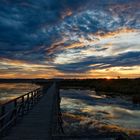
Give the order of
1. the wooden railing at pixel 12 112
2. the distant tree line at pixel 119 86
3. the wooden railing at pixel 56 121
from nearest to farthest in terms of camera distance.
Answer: the wooden railing at pixel 12 112, the wooden railing at pixel 56 121, the distant tree line at pixel 119 86

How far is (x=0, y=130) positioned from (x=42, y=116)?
6.80 meters

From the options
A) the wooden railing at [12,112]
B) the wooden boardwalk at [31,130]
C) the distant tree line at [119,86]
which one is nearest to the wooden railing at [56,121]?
the wooden boardwalk at [31,130]

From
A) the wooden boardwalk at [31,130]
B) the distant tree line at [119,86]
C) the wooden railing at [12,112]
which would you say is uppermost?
the distant tree line at [119,86]

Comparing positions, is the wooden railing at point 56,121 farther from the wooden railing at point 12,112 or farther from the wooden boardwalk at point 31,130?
the wooden railing at point 12,112

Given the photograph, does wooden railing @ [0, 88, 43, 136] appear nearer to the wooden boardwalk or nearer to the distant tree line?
the wooden boardwalk

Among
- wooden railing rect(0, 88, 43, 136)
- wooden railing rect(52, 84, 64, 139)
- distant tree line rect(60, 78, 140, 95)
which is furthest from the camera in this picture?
distant tree line rect(60, 78, 140, 95)

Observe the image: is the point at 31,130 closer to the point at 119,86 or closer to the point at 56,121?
the point at 56,121

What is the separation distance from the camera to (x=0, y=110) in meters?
11.1

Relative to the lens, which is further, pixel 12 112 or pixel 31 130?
pixel 12 112

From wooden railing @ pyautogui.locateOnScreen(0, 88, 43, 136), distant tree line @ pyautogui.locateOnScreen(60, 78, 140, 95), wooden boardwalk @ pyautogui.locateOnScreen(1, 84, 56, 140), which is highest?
distant tree line @ pyautogui.locateOnScreen(60, 78, 140, 95)

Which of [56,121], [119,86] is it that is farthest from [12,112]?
[119,86]

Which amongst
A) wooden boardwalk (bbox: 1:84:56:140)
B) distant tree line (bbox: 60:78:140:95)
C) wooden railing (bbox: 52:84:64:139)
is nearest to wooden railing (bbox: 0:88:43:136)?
wooden boardwalk (bbox: 1:84:56:140)

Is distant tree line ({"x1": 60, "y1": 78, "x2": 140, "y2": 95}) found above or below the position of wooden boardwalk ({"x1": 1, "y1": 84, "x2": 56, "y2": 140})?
above

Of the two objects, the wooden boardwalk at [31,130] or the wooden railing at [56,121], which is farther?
the wooden railing at [56,121]
